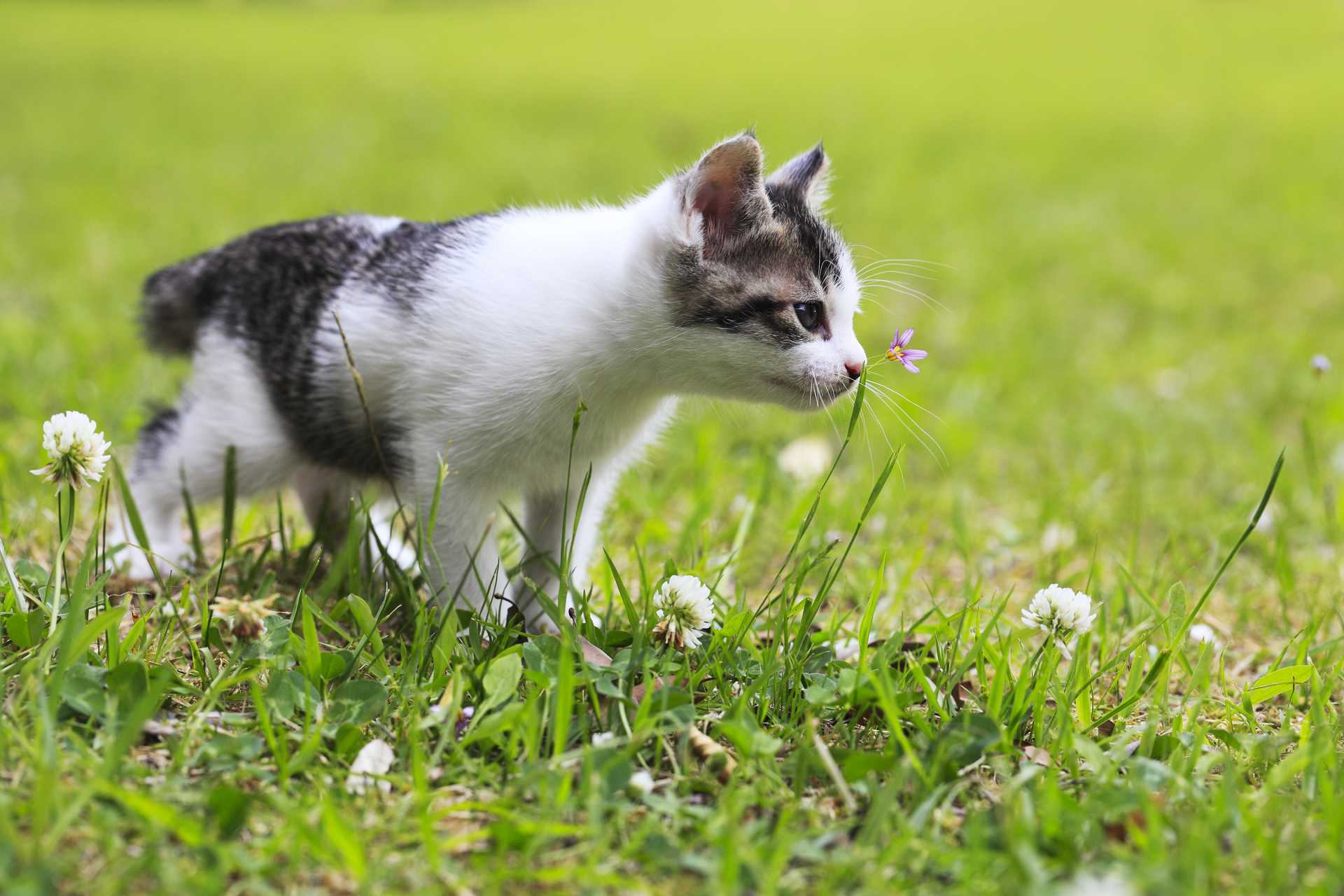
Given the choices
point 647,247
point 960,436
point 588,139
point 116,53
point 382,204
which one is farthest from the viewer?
point 116,53

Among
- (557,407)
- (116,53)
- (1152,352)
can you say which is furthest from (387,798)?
(116,53)

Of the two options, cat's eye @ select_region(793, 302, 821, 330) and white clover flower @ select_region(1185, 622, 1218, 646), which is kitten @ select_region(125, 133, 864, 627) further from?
white clover flower @ select_region(1185, 622, 1218, 646)

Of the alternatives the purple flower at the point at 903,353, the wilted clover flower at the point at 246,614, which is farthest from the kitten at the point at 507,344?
the wilted clover flower at the point at 246,614

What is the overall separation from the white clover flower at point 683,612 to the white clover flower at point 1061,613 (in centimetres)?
70

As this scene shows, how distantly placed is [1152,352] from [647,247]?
5076 mm

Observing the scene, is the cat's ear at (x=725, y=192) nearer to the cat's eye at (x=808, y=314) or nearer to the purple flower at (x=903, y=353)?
the cat's eye at (x=808, y=314)

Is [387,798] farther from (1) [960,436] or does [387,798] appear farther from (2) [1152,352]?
(2) [1152,352]

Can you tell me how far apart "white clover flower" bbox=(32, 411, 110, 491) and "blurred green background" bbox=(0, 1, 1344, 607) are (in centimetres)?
98

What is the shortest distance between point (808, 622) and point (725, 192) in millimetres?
1010

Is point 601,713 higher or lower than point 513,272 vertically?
lower

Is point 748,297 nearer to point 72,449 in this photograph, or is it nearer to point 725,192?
point 725,192

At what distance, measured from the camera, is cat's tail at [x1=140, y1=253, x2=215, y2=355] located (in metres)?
3.33

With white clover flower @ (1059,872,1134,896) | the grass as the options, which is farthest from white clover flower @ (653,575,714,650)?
white clover flower @ (1059,872,1134,896)

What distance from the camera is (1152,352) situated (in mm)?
6777
